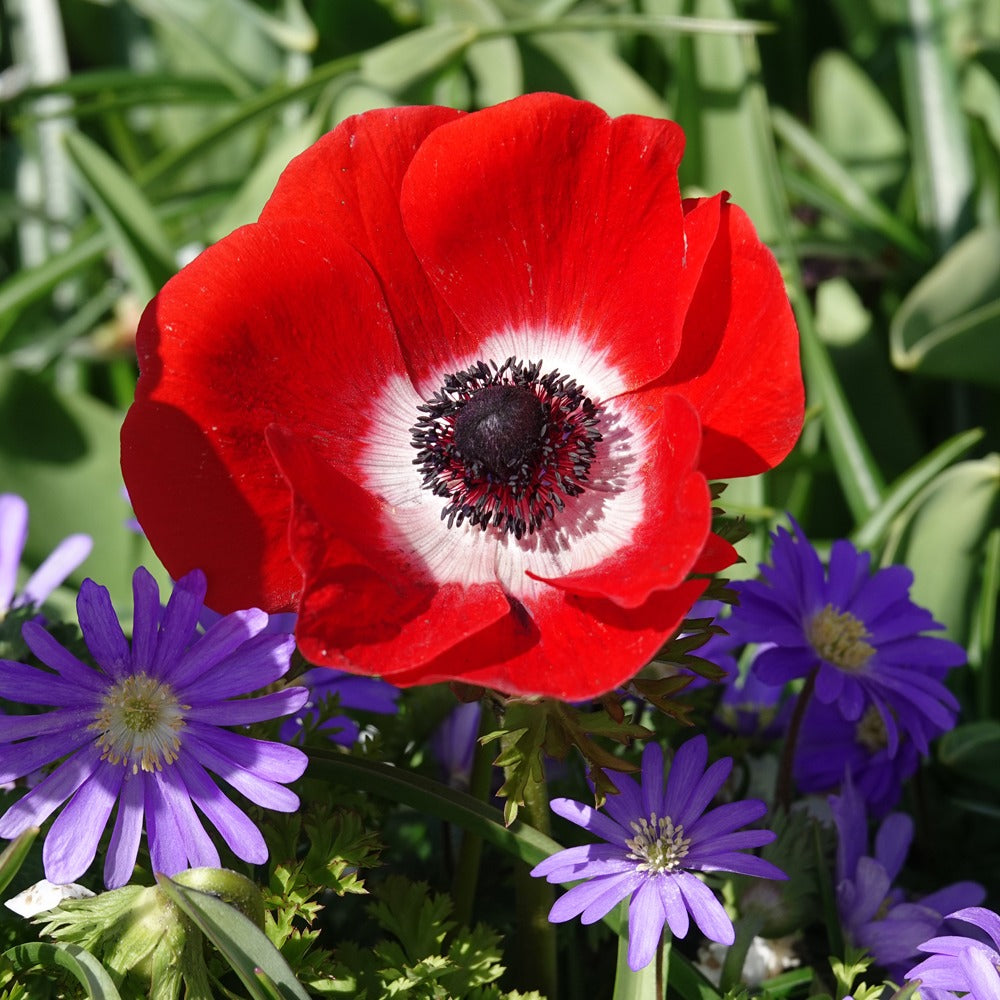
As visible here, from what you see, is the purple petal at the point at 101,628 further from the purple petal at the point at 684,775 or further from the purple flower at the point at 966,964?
the purple flower at the point at 966,964

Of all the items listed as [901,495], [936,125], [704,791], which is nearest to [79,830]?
[704,791]

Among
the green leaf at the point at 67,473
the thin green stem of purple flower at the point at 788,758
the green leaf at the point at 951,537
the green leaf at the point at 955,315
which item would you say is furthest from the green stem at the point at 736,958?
the green leaf at the point at 67,473

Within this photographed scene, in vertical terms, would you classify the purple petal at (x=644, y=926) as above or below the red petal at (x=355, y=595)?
below

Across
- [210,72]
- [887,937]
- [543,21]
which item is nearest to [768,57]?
[543,21]

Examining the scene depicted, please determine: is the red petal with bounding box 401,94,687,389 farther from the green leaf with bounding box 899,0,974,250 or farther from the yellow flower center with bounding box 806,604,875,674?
the green leaf with bounding box 899,0,974,250

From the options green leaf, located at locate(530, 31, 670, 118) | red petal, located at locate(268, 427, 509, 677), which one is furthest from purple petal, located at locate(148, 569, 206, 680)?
green leaf, located at locate(530, 31, 670, 118)

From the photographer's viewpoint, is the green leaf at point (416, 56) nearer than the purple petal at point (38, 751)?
No

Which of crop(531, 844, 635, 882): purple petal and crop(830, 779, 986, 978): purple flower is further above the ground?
crop(531, 844, 635, 882): purple petal
